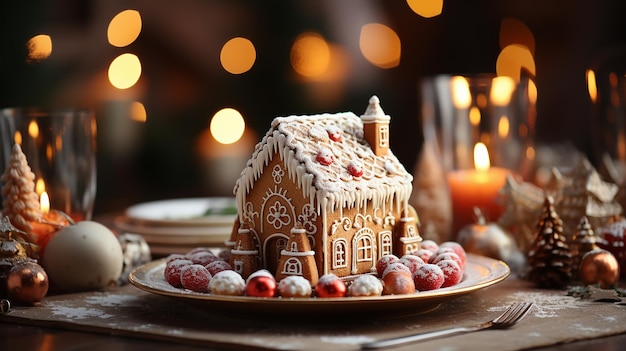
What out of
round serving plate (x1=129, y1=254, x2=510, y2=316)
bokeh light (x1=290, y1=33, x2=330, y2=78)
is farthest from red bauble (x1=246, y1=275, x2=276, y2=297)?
bokeh light (x1=290, y1=33, x2=330, y2=78)

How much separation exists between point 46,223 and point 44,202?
0.37ft

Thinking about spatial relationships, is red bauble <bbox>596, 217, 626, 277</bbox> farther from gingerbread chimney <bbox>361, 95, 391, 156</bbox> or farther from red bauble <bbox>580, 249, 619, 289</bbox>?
gingerbread chimney <bbox>361, 95, 391, 156</bbox>

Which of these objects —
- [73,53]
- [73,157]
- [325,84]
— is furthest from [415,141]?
[73,157]

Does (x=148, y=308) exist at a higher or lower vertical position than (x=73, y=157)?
lower

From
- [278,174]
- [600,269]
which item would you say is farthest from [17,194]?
[600,269]

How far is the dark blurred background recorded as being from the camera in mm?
4676

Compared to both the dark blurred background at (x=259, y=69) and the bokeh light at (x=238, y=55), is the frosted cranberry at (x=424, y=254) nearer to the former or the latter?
the dark blurred background at (x=259, y=69)

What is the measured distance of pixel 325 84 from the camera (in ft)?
15.9

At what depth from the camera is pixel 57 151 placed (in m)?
2.54

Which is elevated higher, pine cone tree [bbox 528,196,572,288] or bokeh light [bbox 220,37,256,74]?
bokeh light [bbox 220,37,256,74]

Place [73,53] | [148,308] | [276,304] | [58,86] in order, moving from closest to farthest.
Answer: [276,304]
[148,308]
[58,86]
[73,53]

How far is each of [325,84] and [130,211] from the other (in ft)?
6.69

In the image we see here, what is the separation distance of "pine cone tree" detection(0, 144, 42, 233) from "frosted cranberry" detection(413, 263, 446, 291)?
0.98 meters

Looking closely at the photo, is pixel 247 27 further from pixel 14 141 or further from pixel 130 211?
pixel 14 141
